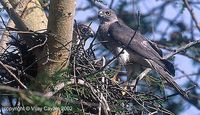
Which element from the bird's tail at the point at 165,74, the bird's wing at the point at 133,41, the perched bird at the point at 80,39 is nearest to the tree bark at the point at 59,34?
the perched bird at the point at 80,39

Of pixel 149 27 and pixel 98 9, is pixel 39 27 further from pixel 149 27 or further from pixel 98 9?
pixel 149 27

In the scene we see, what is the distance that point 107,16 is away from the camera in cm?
729

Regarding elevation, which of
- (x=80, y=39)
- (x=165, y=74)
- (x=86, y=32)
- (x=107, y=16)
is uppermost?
Answer: (x=107, y=16)

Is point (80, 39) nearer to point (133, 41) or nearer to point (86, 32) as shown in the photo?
point (86, 32)

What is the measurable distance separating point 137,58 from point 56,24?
7.39 ft

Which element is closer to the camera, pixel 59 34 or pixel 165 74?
pixel 59 34

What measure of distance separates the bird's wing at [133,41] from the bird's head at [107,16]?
264 mm

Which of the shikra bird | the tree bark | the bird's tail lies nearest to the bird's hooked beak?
the shikra bird

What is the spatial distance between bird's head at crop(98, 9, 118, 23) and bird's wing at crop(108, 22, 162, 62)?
0.87ft

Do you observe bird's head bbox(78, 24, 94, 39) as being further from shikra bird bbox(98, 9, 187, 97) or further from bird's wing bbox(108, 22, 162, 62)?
bird's wing bbox(108, 22, 162, 62)

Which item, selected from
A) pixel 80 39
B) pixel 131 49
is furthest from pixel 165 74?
pixel 80 39

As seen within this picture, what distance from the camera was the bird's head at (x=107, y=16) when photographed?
23.9ft

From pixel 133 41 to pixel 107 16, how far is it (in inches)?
23.3

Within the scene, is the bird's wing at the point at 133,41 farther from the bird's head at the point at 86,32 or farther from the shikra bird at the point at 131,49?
the bird's head at the point at 86,32
